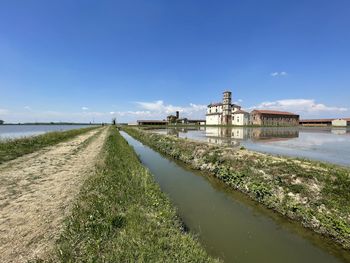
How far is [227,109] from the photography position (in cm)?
11394

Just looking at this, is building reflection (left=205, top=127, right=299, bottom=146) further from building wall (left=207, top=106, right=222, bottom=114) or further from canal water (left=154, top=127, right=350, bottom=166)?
building wall (left=207, top=106, right=222, bottom=114)

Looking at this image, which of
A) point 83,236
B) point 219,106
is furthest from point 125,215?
point 219,106

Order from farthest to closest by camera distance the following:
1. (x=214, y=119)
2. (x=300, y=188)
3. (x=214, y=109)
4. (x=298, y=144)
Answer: (x=214, y=109)
(x=214, y=119)
(x=298, y=144)
(x=300, y=188)

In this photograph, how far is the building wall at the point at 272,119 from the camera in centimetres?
11569

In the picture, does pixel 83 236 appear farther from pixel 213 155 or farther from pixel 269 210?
pixel 213 155

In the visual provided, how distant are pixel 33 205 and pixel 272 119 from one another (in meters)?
131

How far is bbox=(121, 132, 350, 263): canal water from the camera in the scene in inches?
235

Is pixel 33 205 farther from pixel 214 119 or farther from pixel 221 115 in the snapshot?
pixel 214 119

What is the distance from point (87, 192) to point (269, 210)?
8.17m

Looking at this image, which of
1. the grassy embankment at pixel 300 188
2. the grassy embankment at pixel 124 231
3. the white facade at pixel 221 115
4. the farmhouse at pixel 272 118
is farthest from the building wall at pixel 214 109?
the grassy embankment at pixel 124 231

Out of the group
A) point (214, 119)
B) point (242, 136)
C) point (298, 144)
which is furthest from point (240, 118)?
point (298, 144)

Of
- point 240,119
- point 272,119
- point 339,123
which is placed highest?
point 240,119

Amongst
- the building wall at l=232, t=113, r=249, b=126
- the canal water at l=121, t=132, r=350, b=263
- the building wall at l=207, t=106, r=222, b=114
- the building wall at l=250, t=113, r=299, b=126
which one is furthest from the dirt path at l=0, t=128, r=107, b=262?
the building wall at l=207, t=106, r=222, b=114

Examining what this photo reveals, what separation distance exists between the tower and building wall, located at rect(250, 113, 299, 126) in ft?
46.0
